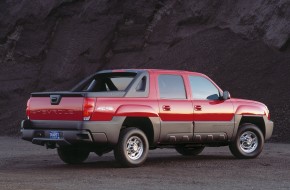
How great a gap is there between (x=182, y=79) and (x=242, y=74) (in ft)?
45.1

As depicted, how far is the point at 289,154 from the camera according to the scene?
17109mm

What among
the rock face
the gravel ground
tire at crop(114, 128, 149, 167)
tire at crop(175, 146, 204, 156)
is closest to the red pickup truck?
tire at crop(114, 128, 149, 167)

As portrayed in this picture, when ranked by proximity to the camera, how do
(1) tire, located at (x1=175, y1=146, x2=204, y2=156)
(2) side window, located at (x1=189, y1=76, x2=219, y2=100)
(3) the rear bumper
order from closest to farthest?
(3) the rear bumper, (2) side window, located at (x1=189, y1=76, x2=219, y2=100), (1) tire, located at (x1=175, y1=146, x2=204, y2=156)

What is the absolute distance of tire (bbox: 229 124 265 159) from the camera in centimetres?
1565

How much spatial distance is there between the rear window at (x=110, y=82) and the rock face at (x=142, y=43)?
10.8 meters

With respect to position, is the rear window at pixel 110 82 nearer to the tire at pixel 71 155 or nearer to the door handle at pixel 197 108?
the tire at pixel 71 155

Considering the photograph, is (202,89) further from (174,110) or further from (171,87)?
(174,110)

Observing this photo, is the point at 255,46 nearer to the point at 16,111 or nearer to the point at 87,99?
the point at 16,111

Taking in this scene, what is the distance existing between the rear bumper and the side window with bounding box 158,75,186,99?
4.64ft

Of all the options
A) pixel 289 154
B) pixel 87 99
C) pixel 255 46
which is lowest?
pixel 289 154

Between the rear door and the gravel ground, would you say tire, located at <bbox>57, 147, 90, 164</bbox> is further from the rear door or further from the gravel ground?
the rear door

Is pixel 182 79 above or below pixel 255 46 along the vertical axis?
below

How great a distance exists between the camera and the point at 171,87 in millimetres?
14586

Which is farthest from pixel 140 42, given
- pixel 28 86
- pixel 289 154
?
pixel 289 154
